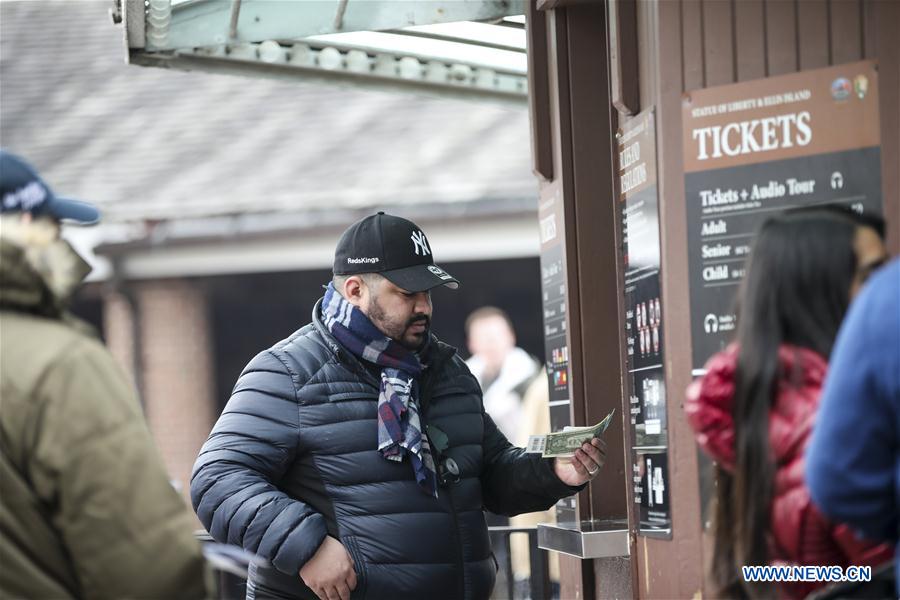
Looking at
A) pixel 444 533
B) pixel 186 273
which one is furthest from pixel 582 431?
pixel 186 273

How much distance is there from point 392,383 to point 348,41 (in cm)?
280

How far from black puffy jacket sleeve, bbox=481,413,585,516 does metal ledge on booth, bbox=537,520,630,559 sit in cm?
16

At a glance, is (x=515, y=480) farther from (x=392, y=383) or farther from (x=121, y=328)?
(x=121, y=328)

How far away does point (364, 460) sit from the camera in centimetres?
486

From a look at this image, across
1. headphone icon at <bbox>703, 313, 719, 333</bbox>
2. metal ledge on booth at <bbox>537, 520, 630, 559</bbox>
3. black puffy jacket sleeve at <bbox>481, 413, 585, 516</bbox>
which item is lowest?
metal ledge on booth at <bbox>537, 520, 630, 559</bbox>

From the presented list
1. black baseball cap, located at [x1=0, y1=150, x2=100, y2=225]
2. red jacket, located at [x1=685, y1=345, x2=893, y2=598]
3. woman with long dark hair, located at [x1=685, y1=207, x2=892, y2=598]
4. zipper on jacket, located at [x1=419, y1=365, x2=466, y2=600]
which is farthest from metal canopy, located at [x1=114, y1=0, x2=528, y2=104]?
red jacket, located at [x1=685, y1=345, x2=893, y2=598]

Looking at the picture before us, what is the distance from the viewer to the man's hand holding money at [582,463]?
497 cm

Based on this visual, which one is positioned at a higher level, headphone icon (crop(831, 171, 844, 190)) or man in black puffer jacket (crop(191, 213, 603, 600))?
headphone icon (crop(831, 171, 844, 190))

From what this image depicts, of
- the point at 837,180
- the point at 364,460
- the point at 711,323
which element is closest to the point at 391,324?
the point at 364,460

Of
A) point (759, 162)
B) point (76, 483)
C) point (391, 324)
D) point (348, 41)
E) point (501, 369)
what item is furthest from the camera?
point (501, 369)

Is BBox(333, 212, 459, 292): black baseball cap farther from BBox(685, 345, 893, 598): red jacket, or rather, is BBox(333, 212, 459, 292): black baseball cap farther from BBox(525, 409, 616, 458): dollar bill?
BBox(685, 345, 893, 598): red jacket

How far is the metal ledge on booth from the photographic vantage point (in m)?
5.18

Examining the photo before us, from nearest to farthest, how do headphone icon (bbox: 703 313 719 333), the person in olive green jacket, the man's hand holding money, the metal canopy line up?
the person in olive green jacket < headphone icon (bbox: 703 313 719 333) < the man's hand holding money < the metal canopy

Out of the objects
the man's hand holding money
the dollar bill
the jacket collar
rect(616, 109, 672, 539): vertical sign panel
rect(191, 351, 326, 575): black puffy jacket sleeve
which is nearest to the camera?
the jacket collar
